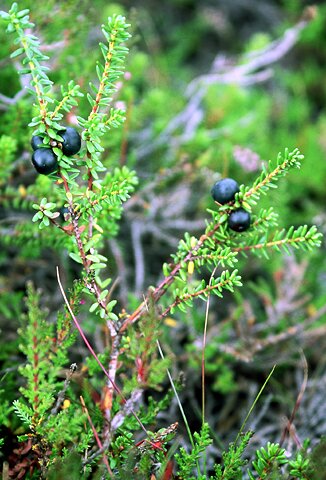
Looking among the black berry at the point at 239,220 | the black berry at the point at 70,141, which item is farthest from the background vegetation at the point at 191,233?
the black berry at the point at 239,220

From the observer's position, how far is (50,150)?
1128 millimetres

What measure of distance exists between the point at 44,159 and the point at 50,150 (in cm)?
4

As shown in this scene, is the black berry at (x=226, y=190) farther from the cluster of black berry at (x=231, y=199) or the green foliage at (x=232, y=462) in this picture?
the green foliage at (x=232, y=462)

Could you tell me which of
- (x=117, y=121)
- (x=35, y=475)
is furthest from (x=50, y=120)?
(x=35, y=475)

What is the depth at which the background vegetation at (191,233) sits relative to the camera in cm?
175

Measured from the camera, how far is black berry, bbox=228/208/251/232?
123 cm

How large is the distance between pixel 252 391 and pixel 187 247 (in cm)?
91

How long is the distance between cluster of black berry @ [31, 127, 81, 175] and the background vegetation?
26cm

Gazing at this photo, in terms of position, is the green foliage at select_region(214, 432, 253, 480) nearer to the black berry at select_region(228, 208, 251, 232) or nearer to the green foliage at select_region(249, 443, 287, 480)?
the green foliage at select_region(249, 443, 287, 480)

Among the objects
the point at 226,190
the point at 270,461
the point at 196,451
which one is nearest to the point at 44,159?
the point at 226,190

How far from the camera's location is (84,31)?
2.02 m

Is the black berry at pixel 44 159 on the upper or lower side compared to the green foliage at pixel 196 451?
upper

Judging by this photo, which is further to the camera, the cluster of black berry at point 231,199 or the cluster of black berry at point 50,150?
the cluster of black berry at point 231,199

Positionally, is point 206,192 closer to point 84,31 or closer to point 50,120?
point 84,31
